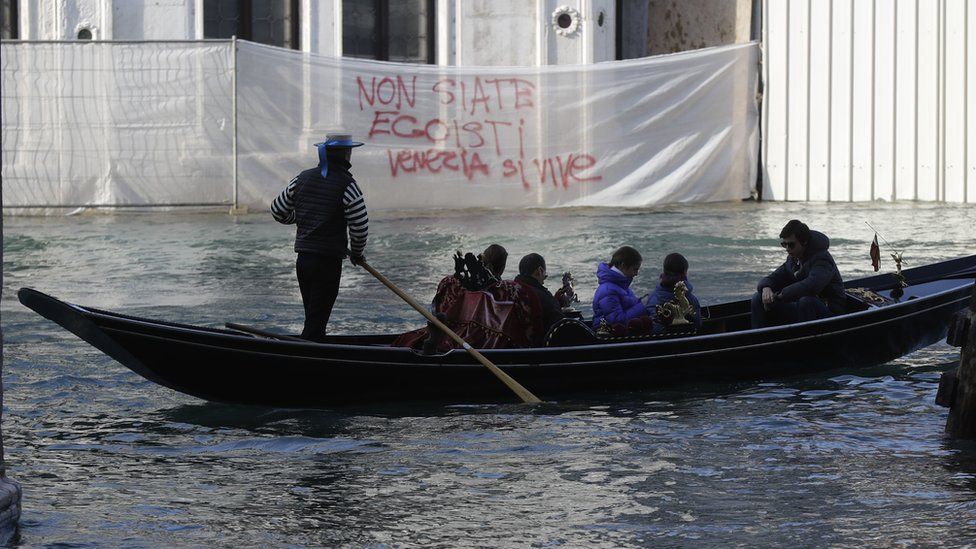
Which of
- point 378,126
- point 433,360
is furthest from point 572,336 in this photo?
point 378,126

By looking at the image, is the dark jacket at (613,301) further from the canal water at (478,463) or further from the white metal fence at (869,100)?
the white metal fence at (869,100)

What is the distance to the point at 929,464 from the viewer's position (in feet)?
24.2

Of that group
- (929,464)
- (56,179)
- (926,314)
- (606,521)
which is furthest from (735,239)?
(606,521)

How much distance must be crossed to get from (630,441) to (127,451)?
100 inches

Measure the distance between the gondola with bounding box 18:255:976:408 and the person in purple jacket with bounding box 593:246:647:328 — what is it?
10.5 inches

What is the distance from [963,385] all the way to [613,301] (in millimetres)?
2286

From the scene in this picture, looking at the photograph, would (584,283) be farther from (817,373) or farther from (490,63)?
(490,63)

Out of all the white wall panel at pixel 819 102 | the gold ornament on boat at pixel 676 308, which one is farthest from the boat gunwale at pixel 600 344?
the white wall panel at pixel 819 102

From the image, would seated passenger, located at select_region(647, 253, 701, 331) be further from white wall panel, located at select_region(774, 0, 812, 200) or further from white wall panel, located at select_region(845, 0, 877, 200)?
white wall panel, located at select_region(774, 0, 812, 200)

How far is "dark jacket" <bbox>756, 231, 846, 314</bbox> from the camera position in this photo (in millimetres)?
9586

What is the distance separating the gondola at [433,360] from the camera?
8320 mm

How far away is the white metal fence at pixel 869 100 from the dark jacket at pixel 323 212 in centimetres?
1210

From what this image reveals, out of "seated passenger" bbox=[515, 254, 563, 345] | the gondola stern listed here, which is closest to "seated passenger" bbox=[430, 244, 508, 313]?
"seated passenger" bbox=[515, 254, 563, 345]

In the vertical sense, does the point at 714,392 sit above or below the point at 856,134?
below
